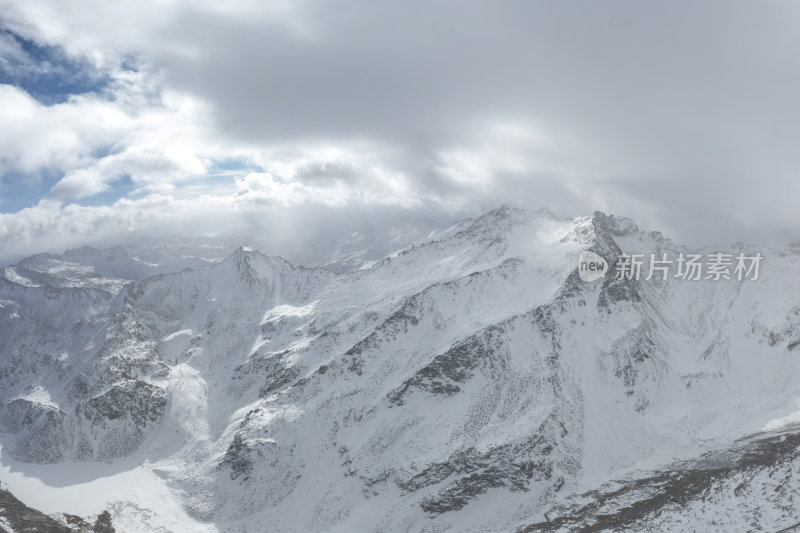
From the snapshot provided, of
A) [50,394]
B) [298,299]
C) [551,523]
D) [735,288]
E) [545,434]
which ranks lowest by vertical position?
[551,523]

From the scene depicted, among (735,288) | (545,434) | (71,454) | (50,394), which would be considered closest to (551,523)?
(545,434)

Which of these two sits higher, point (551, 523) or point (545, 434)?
point (545, 434)

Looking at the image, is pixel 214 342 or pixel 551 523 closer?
pixel 551 523

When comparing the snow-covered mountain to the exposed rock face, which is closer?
the exposed rock face

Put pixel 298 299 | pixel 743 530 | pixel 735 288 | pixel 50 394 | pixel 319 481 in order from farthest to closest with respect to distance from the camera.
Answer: pixel 298 299 → pixel 50 394 → pixel 735 288 → pixel 319 481 → pixel 743 530

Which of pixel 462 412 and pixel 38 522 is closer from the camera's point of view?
pixel 38 522

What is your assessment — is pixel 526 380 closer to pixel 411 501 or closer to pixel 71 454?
pixel 411 501

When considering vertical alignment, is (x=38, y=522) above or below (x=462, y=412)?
below

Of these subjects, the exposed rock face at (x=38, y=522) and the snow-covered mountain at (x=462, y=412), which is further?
the snow-covered mountain at (x=462, y=412)
